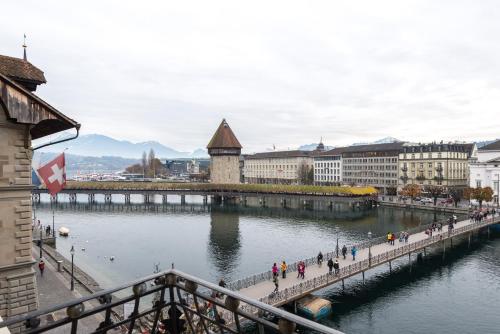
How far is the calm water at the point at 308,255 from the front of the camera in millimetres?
25609

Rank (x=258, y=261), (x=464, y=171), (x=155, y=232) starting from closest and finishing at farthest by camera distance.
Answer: (x=258, y=261)
(x=155, y=232)
(x=464, y=171)

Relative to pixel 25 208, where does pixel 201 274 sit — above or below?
below

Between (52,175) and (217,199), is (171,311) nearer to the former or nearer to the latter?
(52,175)

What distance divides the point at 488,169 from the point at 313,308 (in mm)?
65350

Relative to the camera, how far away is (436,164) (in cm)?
9694

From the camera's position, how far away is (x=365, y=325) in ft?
78.8

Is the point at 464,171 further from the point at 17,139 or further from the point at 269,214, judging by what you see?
the point at 17,139

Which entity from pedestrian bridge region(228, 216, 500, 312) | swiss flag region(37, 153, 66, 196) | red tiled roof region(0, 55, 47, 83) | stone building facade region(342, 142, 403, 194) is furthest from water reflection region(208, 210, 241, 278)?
stone building facade region(342, 142, 403, 194)

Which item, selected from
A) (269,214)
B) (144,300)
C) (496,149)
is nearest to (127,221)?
(269,214)

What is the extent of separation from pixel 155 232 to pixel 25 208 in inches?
1653

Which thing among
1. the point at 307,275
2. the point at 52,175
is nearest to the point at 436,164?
the point at 307,275

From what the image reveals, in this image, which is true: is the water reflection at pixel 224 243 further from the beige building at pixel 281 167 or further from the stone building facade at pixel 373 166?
the beige building at pixel 281 167

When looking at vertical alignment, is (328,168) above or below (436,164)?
below

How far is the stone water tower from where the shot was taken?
10044 centimetres
